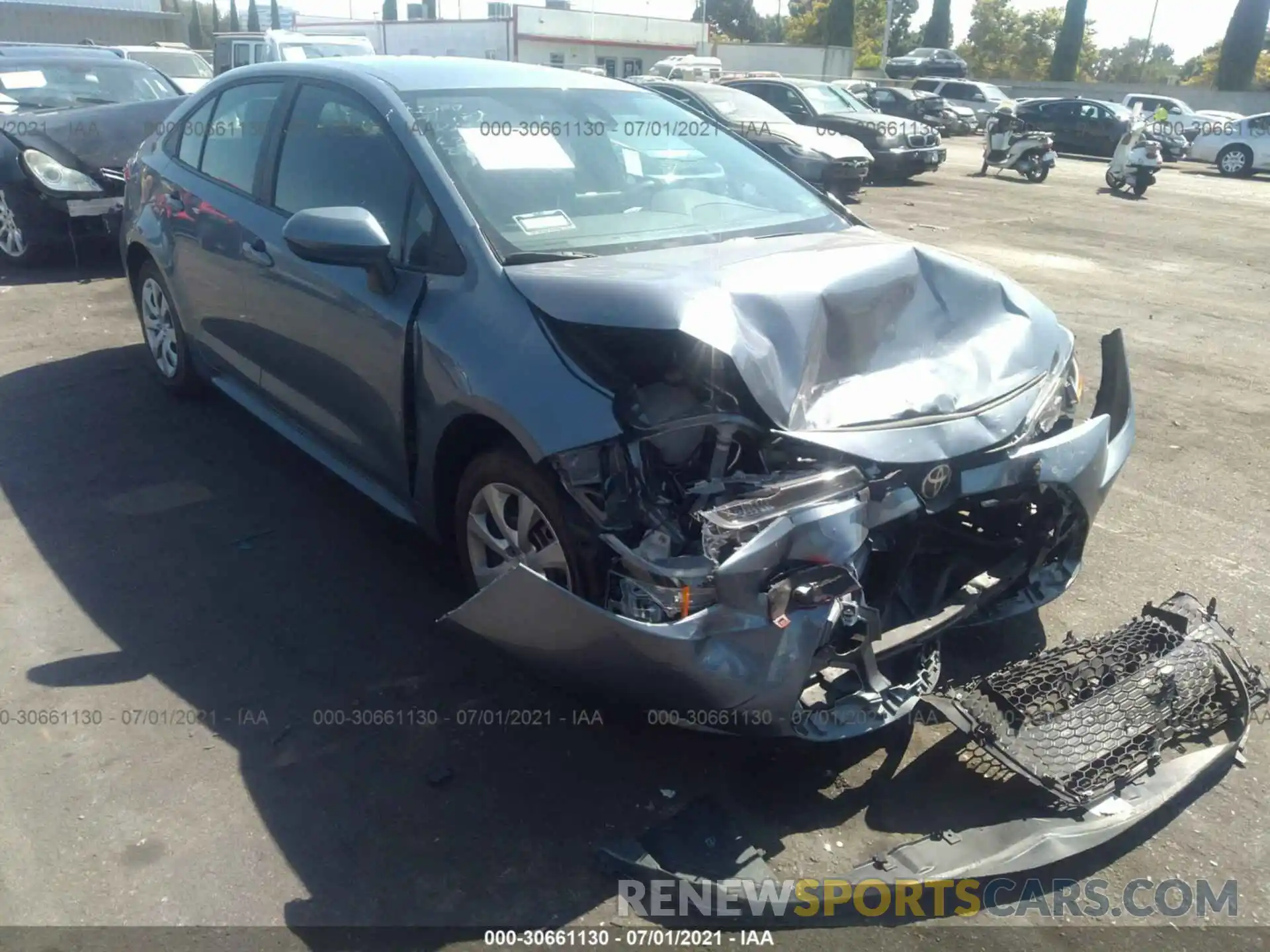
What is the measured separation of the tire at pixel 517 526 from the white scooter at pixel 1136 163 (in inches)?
693

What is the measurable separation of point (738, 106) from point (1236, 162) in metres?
16.0

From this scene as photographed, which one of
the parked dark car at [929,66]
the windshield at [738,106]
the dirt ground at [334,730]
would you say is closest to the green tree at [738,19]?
the parked dark car at [929,66]

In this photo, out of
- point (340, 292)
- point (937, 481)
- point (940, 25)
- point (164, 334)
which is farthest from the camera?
point (940, 25)

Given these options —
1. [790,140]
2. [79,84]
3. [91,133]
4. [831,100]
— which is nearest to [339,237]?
[91,133]

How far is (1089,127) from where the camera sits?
2628 centimetres

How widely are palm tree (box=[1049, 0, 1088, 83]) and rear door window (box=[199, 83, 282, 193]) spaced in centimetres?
5246

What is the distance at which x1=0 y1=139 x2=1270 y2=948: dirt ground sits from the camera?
8.60ft

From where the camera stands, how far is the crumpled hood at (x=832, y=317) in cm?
288

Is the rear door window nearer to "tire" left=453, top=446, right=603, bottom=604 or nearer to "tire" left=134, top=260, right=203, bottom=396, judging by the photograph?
"tire" left=134, top=260, right=203, bottom=396

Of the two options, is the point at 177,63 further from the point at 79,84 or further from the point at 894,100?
the point at 894,100

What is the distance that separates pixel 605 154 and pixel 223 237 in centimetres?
178

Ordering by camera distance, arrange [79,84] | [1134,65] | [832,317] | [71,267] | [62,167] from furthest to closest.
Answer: [1134,65] → [79,84] → [71,267] → [62,167] → [832,317]

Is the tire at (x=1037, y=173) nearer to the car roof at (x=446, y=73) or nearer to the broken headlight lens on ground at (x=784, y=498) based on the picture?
the car roof at (x=446, y=73)

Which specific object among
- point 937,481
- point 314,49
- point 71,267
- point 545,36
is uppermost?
point 545,36
